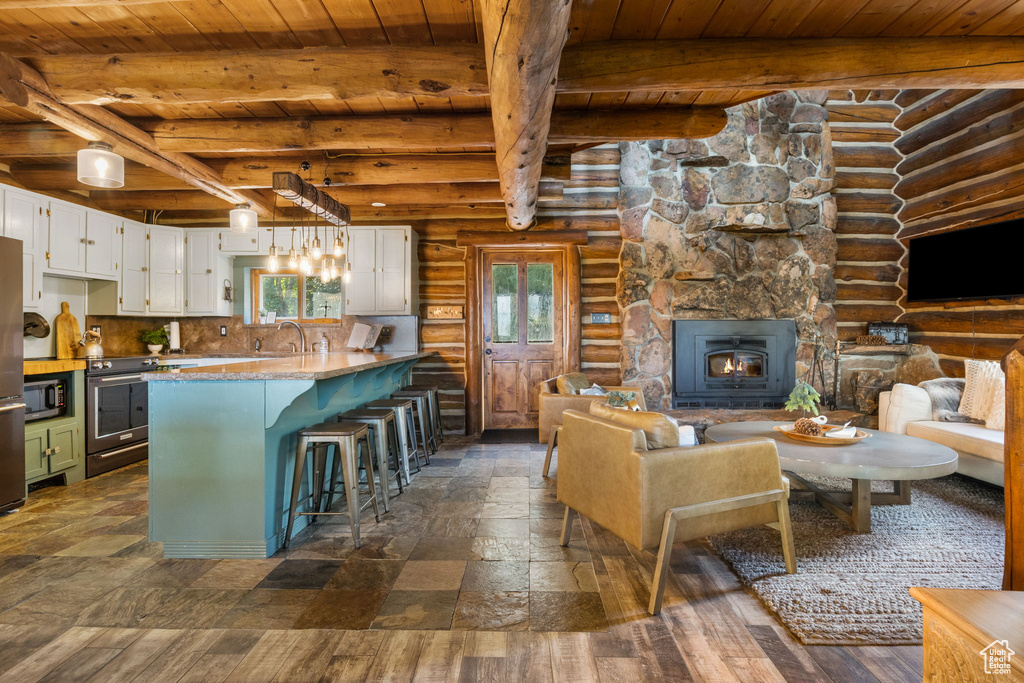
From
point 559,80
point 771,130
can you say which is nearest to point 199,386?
point 559,80

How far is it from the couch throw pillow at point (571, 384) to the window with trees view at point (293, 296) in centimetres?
331

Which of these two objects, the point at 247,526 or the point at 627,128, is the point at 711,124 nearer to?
the point at 627,128

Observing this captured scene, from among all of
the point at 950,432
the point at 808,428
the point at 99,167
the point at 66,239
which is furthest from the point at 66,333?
the point at 950,432

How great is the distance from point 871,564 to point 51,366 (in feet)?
19.8

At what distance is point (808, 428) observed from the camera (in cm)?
343

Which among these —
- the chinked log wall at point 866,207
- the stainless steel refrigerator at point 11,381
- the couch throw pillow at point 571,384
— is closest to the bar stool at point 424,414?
the couch throw pillow at point 571,384

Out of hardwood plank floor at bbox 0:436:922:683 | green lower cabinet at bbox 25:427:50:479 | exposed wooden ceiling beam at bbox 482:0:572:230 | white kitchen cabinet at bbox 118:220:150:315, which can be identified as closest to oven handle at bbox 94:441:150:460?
green lower cabinet at bbox 25:427:50:479

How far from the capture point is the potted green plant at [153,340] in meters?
6.07

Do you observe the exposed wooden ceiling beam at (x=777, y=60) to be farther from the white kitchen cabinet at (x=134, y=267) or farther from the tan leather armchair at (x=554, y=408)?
the white kitchen cabinet at (x=134, y=267)

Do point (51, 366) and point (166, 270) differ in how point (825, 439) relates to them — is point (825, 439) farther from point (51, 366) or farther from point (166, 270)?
point (166, 270)

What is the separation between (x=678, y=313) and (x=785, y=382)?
153 centimetres

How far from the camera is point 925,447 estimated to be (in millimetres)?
3271

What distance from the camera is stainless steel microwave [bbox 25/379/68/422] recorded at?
13.3 feet

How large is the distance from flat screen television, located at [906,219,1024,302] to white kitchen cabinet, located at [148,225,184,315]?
28.0 ft
